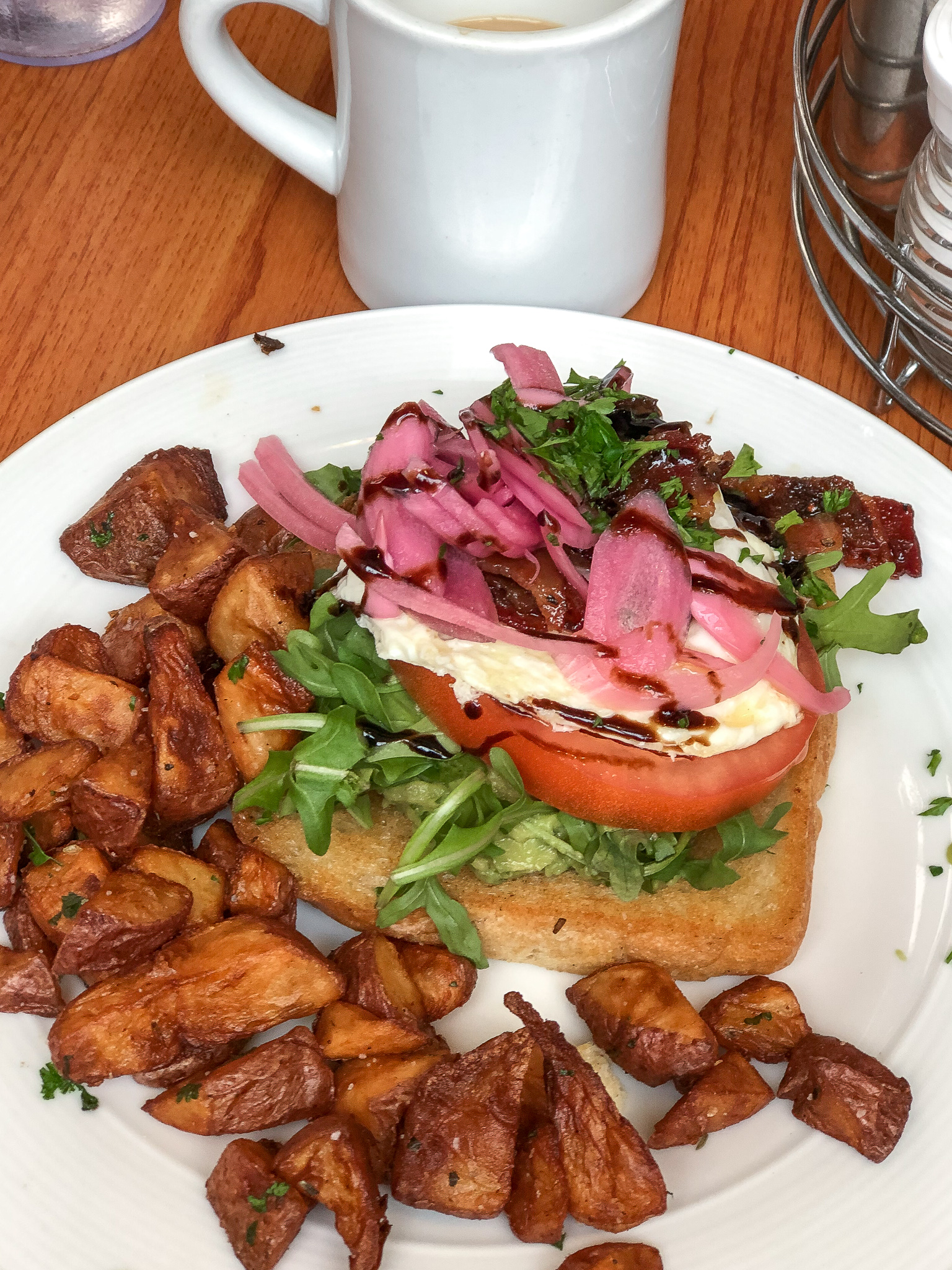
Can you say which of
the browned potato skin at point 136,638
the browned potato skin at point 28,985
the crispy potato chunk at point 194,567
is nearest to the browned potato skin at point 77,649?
the browned potato skin at point 136,638

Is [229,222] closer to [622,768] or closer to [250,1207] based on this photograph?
[622,768]

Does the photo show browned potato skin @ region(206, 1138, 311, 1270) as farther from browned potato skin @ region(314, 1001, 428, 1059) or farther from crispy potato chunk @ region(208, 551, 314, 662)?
crispy potato chunk @ region(208, 551, 314, 662)

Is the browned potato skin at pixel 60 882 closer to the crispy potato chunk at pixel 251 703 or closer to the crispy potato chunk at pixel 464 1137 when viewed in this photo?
the crispy potato chunk at pixel 251 703

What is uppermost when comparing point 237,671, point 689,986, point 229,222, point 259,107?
point 259,107

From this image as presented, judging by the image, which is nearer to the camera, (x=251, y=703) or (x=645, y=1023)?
(x=645, y=1023)

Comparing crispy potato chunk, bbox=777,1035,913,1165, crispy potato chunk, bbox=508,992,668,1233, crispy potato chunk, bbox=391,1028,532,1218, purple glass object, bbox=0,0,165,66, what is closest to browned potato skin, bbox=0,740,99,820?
crispy potato chunk, bbox=391,1028,532,1218

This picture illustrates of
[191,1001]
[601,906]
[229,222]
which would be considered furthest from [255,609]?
[229,222]

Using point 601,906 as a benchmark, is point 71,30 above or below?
above
